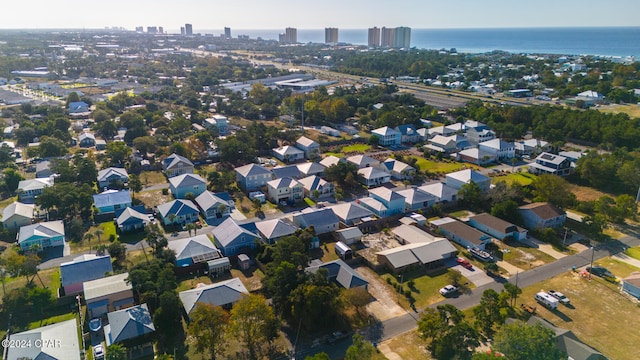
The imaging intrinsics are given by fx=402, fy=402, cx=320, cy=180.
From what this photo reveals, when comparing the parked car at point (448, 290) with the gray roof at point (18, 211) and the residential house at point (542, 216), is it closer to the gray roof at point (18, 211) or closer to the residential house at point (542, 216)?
the residential house at point (542, 216)

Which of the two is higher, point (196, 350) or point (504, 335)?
point (504, 335)

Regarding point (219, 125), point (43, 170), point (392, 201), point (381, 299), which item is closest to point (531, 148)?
point (392, 201)

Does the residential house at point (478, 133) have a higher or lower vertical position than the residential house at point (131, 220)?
higher

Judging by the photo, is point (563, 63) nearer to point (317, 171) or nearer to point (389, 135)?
point (389, 135)

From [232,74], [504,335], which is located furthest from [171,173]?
[232,74]

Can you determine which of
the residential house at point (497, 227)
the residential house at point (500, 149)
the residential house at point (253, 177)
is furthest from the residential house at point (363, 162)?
the residential house at point (500, 149)

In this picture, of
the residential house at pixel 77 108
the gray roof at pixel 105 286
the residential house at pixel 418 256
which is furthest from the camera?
the residential house at pixel 77 108

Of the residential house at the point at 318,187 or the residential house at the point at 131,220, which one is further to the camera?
the residential house at the point at 318,187
